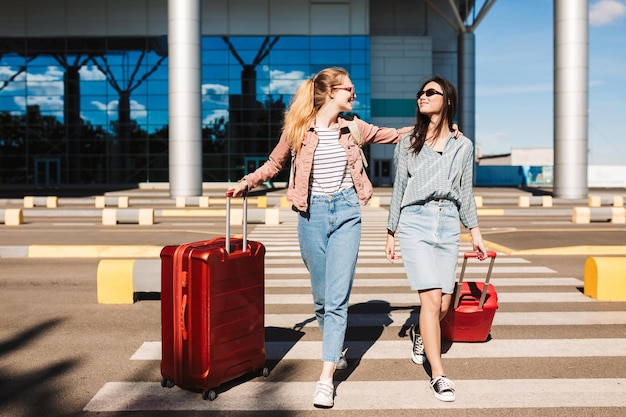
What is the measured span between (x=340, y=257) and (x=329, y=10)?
4569 cm

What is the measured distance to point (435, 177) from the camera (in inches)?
159

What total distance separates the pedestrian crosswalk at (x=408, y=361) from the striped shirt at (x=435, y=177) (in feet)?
3.61

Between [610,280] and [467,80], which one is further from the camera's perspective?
[467,80]

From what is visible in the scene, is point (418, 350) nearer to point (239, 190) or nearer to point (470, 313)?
point (470, 313)

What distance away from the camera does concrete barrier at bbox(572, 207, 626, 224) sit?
1920 cm

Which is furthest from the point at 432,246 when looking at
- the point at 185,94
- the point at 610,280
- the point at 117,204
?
the point at 185,94

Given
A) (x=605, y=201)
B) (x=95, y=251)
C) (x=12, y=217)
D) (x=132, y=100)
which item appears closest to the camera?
(x=95, y=251)

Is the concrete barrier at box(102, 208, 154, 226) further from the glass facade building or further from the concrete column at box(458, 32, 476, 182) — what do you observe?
the concrete column at box(458, 32, 476, 182)

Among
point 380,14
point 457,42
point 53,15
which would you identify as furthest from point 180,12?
point 457,42

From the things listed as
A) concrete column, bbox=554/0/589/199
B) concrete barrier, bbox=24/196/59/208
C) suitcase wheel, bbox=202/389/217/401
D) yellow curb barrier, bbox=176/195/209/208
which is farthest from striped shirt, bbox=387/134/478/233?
concrete column, bbox=554/0/589/199

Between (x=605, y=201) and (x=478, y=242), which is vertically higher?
(x=478, y=242)

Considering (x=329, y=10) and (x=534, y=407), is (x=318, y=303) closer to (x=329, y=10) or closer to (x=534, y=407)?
(x=534, y=407)

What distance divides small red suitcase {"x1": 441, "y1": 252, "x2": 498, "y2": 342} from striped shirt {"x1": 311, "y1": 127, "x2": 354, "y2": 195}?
148 centimetres

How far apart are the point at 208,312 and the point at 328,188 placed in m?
1.08
